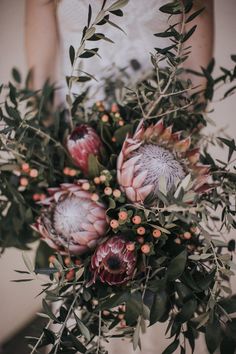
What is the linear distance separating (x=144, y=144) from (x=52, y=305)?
0.48 meters

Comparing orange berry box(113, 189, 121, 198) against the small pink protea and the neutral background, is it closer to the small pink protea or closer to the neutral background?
the small pink protea

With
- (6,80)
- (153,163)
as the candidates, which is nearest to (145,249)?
(153,163)

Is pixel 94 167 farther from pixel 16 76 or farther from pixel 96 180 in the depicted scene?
pixel 16 76

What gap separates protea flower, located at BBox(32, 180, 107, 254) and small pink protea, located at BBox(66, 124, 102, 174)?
44 millimetres

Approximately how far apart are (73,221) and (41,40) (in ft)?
1.57

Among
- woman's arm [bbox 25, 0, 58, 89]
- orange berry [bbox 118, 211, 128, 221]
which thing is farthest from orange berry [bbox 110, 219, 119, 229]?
woman's arm [bbox 25, 0, 58, 89]

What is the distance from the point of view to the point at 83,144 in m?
0.56

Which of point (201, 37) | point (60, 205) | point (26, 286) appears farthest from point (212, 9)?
point (26, 286)

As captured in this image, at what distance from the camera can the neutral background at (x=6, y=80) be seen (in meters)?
0.73

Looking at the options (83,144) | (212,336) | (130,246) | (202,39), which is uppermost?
(202,39)

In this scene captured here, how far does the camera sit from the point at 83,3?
663 millimetres

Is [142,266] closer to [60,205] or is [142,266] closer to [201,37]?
[60,205]

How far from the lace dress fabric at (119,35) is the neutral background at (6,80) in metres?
0.11

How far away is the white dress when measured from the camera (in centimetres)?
66
